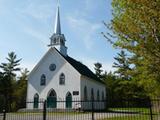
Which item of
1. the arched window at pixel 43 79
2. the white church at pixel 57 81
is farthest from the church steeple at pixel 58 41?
the arched window at pixel 43 79

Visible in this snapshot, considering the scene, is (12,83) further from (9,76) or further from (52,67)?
(52,67)

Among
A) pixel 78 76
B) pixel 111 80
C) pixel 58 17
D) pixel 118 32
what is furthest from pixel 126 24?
pixel 111 80

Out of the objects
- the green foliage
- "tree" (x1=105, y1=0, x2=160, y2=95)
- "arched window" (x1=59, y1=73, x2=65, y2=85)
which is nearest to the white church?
"arched window" (x1=59, y1=73, x2=65, y2=85)

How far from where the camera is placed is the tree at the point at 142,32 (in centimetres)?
1194

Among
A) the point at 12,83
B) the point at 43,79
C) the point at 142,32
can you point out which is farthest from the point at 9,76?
the point at 142,32

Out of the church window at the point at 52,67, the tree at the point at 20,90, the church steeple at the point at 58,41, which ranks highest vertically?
the church steeple at the point at 58,41

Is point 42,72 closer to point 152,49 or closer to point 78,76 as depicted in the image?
point 78,76

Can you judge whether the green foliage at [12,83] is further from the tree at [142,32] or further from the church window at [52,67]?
the tree at [142,32]

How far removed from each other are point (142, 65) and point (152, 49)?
1206 millimetres

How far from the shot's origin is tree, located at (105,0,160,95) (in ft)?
39.2

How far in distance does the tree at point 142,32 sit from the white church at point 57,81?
24.1 meters

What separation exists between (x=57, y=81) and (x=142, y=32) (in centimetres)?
2805

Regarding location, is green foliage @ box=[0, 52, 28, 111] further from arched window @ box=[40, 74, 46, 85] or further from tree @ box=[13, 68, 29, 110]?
arched window @ box=[40, 74, 46, 85]

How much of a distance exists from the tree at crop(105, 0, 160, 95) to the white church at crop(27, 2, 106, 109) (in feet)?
79.0
